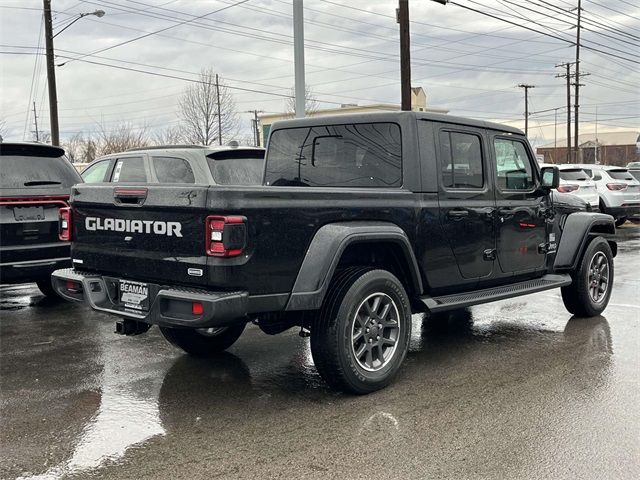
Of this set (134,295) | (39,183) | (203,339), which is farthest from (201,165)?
(134,295)

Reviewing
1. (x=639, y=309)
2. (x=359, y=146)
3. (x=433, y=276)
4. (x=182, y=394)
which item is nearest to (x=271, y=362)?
(x=182, y=394)

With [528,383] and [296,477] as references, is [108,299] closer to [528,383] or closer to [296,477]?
[296,477]

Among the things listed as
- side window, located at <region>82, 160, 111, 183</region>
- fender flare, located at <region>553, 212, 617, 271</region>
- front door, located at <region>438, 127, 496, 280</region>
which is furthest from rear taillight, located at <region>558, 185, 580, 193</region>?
front door, located at <region>438, 127, 496, 280</region>

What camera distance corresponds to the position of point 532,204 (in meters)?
6.27

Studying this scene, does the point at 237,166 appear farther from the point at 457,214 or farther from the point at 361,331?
the point at 361,331

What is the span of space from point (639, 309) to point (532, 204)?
226 centimetres

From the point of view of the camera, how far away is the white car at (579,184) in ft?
54.9

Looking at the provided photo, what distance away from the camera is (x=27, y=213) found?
6.94 meters

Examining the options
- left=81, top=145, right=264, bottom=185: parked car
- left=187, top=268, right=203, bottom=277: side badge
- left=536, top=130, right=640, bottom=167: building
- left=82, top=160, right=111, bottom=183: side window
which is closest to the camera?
left=187, top=268, right=203, bottom=277: side badge

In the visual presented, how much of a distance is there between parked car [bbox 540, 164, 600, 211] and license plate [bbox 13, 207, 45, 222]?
13.1 meters

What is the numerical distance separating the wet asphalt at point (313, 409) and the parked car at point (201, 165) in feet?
7.43

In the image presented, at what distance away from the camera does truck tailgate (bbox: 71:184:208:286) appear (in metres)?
4.06

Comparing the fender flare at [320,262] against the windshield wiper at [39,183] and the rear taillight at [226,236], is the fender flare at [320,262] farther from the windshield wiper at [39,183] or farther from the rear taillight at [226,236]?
the windshield wiper at [39,183]

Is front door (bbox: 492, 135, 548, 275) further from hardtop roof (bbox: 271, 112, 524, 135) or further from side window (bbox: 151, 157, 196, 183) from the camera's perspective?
side window (bbox: 151, 157, 196, 183)
